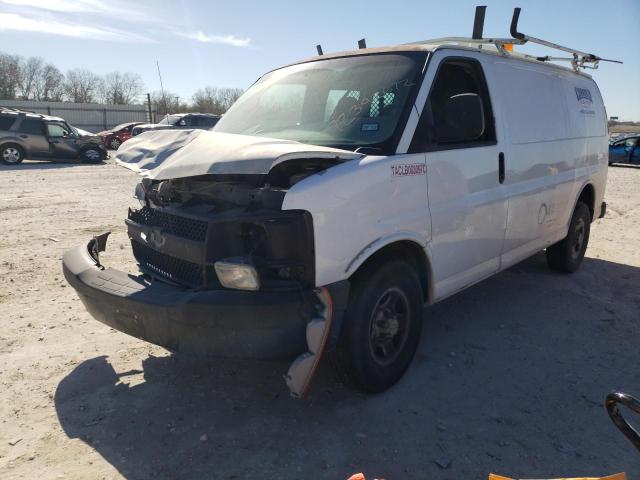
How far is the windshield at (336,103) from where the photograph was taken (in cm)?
349

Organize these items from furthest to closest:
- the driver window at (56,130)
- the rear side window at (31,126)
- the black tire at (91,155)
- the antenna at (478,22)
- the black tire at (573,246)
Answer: the black tire at (91,155), the driver window at (56,130), the rear side window at (31,126), the black tire at (573,246), the antenna at (478,22)

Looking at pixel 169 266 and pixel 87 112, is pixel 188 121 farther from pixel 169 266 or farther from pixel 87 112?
pixel 169 266

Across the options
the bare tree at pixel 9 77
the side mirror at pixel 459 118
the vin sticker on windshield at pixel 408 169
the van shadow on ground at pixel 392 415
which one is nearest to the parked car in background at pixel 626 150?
the van shadow on ground at pixel 392 415

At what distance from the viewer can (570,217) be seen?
5.90 m

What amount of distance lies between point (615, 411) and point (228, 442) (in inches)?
77.1

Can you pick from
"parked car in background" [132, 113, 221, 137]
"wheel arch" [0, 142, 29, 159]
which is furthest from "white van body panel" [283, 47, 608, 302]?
"parked car in background" [132, 113, 221, 137]

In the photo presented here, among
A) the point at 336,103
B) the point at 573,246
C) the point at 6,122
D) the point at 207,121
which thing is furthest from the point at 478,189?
the point at 207,121

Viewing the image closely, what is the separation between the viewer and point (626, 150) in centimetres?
2283

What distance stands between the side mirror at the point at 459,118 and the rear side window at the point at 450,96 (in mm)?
28

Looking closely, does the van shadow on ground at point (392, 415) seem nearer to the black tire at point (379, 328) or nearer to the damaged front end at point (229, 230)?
the black tire at point (379, 328)

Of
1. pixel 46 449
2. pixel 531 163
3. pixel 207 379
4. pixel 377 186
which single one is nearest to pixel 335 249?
pixel 377 186

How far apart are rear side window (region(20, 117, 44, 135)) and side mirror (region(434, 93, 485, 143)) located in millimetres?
18539

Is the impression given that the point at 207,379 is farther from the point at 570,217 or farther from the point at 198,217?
the point at 570,217

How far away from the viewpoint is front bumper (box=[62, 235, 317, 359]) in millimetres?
2727
